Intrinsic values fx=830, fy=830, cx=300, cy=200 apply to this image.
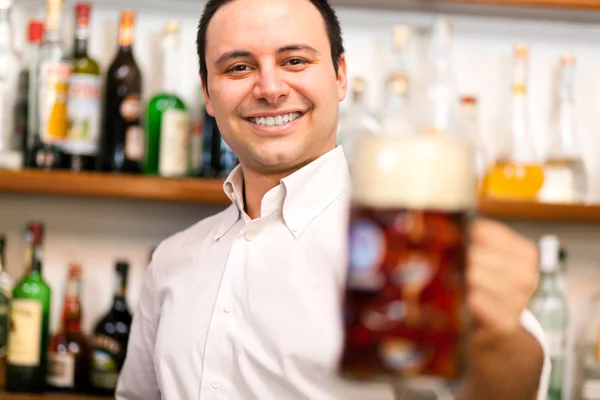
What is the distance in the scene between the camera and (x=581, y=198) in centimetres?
178

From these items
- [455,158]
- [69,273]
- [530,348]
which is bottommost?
[69,273]

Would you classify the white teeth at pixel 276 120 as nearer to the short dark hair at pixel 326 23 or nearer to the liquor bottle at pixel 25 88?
the short dark hair at pixel 326 23

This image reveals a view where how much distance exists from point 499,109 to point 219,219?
0.85m

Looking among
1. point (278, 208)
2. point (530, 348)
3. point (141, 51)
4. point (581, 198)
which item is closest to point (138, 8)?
point (141, 51)

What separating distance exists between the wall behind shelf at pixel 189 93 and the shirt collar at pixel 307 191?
0.71 meters

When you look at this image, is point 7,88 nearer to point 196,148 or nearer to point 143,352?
point 196,148

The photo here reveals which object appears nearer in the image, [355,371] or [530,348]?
[355,371]

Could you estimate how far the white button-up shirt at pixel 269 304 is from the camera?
1.09 meters

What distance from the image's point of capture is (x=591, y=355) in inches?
70.8

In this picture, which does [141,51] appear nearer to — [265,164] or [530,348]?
[265,164]

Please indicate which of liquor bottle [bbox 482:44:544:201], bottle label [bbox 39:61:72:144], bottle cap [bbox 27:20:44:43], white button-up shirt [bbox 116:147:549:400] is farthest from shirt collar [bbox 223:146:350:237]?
bottle cap [bbox 27:20:44:43]

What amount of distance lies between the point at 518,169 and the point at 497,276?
1233 mm

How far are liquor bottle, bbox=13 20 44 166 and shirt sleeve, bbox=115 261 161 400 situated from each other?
0.56 meters

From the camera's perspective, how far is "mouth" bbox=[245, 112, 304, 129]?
114 centimetres
